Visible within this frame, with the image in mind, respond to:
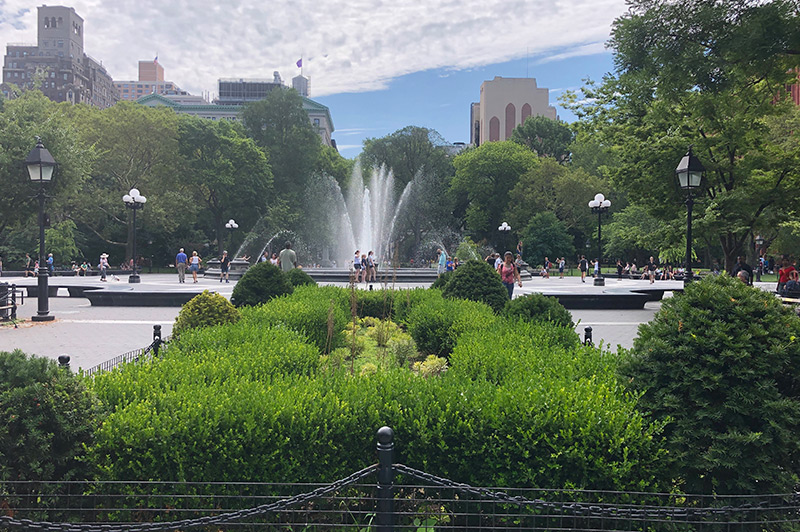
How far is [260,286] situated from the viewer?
1155 centimetres

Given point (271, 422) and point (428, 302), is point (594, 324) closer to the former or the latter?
point (428, 302)

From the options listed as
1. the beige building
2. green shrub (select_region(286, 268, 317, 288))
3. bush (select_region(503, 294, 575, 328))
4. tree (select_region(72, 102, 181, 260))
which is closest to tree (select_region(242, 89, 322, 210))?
tree (select_region(72, 102, 181, 260))

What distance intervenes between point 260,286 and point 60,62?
129 m

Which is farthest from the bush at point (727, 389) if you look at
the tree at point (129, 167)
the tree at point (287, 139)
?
the tree at point (287, 139)

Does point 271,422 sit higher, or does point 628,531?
point 271,422

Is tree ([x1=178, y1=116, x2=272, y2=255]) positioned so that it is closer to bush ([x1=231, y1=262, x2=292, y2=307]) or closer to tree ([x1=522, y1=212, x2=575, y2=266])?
tree ([x1=522, y1=212, x2=575, y2=266])

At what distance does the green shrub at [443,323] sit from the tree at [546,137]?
56.6 meters

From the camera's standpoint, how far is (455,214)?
58.7m

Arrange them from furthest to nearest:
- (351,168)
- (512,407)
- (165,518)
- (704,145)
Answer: (351,168) → (704,145) → (512,407) → (165,518)

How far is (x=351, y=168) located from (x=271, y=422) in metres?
56.4

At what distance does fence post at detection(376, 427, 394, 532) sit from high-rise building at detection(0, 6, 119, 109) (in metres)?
128

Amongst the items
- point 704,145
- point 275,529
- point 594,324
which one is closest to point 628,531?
point 275,529

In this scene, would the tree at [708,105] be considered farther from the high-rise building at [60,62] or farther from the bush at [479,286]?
the high-rise building at [60,62]

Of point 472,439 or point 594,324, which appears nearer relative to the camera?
point 472,439
